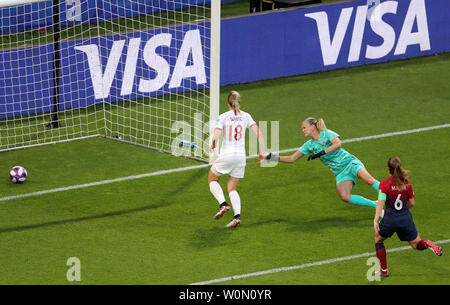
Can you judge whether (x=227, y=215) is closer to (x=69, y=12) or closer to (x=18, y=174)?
(x=18, y=174)

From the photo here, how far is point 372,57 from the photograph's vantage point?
73.4 feet

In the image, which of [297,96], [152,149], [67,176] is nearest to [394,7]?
[297,96]

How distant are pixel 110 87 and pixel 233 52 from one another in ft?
10.1

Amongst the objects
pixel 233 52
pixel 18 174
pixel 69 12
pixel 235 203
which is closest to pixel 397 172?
pixel 235 203

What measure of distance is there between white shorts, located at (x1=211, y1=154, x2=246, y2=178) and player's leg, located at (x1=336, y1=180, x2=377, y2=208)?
1.61 metres

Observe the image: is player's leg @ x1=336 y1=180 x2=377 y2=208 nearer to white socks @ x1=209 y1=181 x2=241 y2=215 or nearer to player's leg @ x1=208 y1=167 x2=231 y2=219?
white socks @ x1=209 y1=181 x2=241 y2=215

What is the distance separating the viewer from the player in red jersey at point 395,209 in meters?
11.6

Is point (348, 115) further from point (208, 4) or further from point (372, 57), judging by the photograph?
point (208, 4)

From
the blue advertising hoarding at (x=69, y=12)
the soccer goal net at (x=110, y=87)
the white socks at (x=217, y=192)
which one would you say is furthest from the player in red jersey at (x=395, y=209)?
the blue advertising hoarding at (x=69, y=12)

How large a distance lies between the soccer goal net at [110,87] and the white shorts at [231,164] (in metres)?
3.96

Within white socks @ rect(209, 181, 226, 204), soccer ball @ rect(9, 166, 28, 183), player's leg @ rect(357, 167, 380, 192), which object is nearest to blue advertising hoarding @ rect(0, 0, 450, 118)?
soccer ball @ rect(9, 166, 28, 183)

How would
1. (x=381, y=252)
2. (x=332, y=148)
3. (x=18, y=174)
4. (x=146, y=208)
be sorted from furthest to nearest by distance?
(x=18, y=174) < (x=146, y=208) < (x=332, y=148) < (x=381, y=252)

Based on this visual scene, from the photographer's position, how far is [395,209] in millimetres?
11680

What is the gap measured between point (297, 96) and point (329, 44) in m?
2.10
